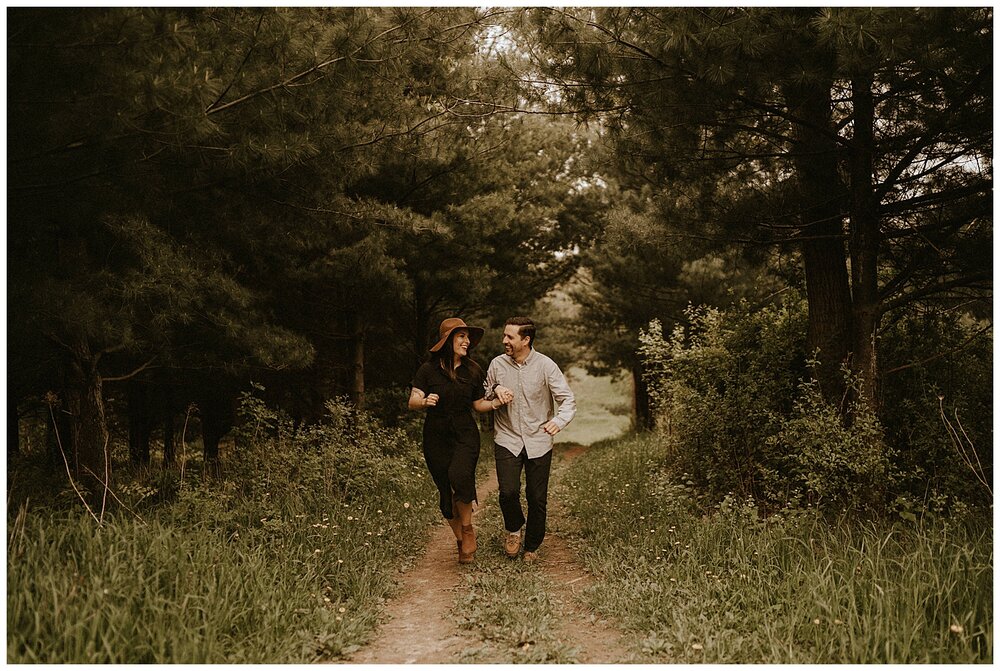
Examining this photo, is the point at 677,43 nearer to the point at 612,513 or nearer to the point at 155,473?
the point at 612,513

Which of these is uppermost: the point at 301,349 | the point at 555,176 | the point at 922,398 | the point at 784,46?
the point at 555,176

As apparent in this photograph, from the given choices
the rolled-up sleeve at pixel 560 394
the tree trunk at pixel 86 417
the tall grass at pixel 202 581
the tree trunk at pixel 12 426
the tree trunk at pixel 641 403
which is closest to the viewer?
the tall grass at pixel 202 581

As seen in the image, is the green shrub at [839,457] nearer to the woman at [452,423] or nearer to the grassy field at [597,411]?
the woman at [452,423]

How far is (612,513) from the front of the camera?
Result: 6898 millimetres

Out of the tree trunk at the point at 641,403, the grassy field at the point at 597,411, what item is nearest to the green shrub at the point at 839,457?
the tree trunk at the point at 641,403

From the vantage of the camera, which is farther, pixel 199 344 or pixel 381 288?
pixel 381 288

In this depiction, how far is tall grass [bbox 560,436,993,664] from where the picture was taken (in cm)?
357

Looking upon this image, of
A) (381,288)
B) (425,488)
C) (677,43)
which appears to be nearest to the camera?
(677,43)

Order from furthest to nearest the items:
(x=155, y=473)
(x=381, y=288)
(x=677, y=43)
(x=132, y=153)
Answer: (x=381, y=288) → (x=155, y=473) → (x=677, y=43) → (x=132, y=153)

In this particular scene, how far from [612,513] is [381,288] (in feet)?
17.4

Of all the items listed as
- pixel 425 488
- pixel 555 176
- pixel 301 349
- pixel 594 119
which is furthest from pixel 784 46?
pixel 555 176

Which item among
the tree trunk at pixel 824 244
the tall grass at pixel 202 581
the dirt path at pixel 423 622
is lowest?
the dirt path at pixel 423 622

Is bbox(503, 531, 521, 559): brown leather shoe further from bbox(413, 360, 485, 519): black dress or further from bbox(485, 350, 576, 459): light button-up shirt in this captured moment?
bbox(485, 350, 576, 459): light button-up shirt

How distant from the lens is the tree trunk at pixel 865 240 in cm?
623
